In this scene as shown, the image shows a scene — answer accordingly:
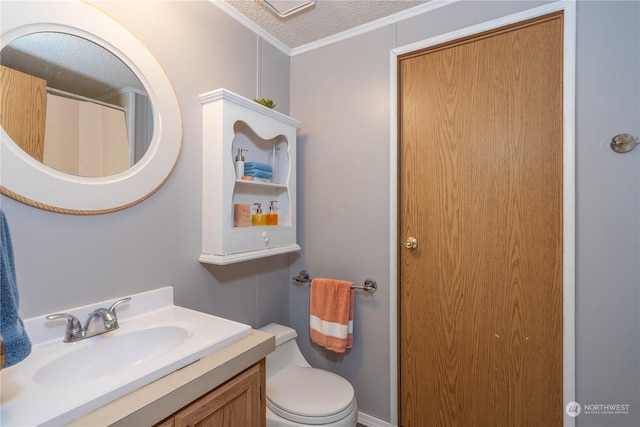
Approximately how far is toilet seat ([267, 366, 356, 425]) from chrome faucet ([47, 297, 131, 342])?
2.45 ft

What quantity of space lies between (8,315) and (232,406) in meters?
0.61

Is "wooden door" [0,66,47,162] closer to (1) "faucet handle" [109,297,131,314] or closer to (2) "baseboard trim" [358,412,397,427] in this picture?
(1) "faucet handle" [109,297,131,314]

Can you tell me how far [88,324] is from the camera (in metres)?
0.99

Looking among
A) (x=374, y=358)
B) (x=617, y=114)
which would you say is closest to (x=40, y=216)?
(x=374, y=358)

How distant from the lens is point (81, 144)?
103 centimetres

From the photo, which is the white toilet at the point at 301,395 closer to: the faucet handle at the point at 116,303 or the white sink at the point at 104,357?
the white sink at the point at 104,357

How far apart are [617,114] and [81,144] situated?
6.49 feet

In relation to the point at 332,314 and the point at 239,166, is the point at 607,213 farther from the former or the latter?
the point at 239,166

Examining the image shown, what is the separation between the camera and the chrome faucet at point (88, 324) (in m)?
0.95

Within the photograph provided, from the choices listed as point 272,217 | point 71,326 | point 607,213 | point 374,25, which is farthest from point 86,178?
point 607,213

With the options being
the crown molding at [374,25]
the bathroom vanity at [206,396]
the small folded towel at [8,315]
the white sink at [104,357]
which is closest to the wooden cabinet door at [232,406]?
the bathroom vanity at [206,396]

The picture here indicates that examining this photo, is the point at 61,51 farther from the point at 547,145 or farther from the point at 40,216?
the point at 547,145

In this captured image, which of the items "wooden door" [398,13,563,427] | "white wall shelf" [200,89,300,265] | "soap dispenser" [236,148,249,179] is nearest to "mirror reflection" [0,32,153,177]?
"white wall shelf" [200,89,300,265]

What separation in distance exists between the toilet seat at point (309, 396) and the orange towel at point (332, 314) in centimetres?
17
